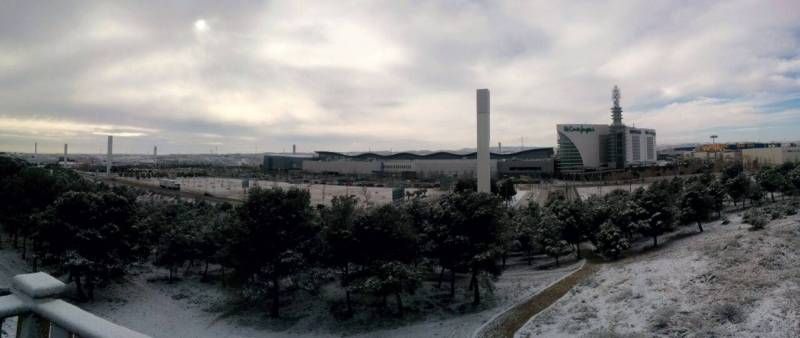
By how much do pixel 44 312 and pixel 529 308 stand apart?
1569cm

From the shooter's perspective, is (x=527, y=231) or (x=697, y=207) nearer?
(x=527, y=231)

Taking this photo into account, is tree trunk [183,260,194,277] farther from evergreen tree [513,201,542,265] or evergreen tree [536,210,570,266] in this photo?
evergreen tree [536,210,570,266]

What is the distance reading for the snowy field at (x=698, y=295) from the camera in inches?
450

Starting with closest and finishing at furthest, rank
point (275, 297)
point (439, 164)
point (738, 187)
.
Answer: point (275, 297), point (738, 187), point (439, 164)

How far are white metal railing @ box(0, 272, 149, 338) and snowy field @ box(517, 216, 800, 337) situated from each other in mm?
13040

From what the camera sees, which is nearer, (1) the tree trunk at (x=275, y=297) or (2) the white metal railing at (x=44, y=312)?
(2) the white metal railing at (x=44, y=312)

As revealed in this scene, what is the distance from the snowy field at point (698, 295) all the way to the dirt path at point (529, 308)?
0.49 m

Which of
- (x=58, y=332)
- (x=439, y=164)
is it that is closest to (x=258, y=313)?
(x=58, y=332)

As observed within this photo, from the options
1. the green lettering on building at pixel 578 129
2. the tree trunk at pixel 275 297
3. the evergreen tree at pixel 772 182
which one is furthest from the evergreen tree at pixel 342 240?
the green lettering on building at pixel 578 129

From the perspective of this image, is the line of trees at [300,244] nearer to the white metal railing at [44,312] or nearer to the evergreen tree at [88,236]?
the evergreen tree at [88,236]

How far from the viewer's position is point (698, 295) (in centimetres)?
1334

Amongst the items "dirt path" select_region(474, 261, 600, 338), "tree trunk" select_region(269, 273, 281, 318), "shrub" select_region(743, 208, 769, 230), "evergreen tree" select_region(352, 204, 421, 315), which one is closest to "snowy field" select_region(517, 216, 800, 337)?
"shrub" select_region(743, 208, 769, 230)

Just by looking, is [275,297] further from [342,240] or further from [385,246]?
[385,246]

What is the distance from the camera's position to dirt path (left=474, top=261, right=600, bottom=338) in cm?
1395
